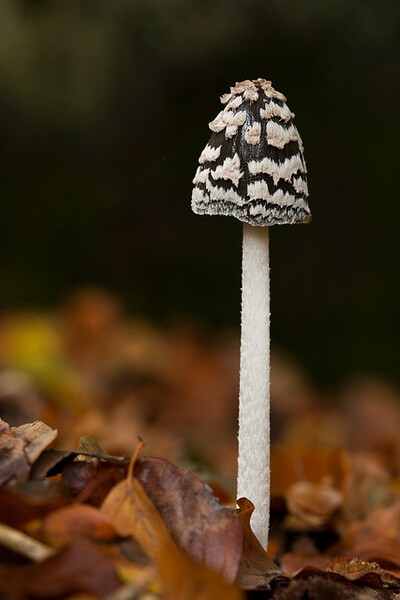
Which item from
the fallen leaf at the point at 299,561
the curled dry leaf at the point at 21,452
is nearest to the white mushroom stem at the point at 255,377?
the fallen leaf at the point at 299,561

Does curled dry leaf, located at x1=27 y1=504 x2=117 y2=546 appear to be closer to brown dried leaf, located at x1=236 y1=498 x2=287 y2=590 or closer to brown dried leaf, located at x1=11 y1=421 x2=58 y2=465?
brown dried leaf, located at x1=11 y1=421 x2=58 y2=465

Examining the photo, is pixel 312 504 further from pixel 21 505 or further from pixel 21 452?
pixel 21 505

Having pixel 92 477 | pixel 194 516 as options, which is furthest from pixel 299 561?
pixel 92 477

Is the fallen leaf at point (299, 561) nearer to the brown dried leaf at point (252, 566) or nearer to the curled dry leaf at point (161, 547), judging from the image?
the brown dried leaf at point (252, 566)

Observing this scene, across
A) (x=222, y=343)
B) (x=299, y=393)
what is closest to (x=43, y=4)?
(x=222, y=343)

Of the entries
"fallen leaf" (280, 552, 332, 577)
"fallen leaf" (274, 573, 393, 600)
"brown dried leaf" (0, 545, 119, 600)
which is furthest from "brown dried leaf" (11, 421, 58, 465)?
"fallen leaf" (280, 552, 332, 577)

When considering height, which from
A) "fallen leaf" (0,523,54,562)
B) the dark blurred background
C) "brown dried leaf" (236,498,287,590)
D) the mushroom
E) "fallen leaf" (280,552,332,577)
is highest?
the dark blurred background
